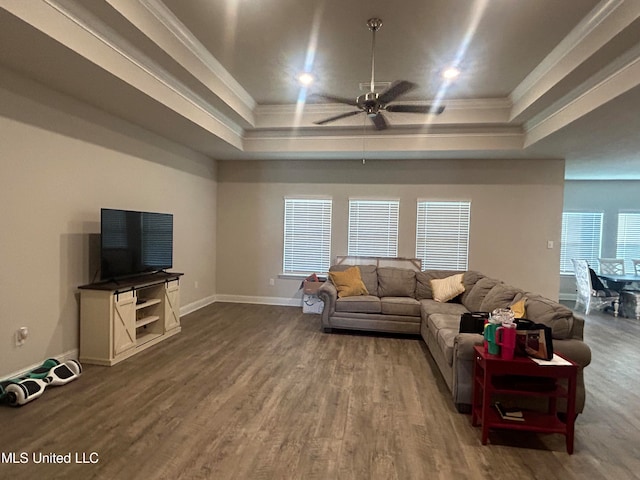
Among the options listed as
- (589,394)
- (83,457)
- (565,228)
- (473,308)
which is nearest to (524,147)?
(473,308)

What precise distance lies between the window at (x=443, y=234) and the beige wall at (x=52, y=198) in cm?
456

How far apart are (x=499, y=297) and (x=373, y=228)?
3002mm

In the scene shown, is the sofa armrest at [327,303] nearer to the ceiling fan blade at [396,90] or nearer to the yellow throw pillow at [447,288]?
the yellow throw pillow at [447,288]

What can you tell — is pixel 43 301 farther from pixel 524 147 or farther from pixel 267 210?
pixel 524 147

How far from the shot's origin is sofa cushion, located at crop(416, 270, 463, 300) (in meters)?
5.31

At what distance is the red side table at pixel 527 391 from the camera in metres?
2.38

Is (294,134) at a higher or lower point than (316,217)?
higher

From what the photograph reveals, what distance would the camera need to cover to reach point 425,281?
539cm

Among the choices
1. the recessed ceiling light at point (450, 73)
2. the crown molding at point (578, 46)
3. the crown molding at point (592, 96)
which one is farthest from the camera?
the recessed ceiling light at point (450, 73)

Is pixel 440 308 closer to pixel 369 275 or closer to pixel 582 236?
pixel 369 275

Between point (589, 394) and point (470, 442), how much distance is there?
165 centimetres

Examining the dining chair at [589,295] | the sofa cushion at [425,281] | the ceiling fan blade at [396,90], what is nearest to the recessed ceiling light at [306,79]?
the ceiling fan blade at [396,90]

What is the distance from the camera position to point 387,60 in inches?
153

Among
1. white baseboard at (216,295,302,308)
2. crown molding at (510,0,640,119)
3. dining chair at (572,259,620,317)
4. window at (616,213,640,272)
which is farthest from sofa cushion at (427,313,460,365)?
window at (616,213,640,272)
